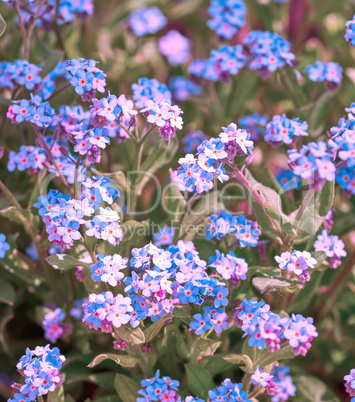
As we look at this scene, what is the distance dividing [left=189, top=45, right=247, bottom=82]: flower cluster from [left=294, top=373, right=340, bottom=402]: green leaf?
870 mm

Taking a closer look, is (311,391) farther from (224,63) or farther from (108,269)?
(224,63)

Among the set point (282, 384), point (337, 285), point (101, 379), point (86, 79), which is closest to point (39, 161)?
point (86, 79)

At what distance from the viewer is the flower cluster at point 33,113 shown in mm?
1206

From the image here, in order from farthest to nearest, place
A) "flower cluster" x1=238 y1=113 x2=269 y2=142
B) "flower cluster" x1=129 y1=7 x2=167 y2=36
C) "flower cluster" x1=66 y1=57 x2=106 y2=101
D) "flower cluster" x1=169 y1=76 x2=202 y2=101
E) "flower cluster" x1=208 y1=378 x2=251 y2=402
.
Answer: "flower cluster" x1=129 y1=7 x2=167 y2=36, "flower cluster" x1=169 y1=76 x2=202 y2=101, "flower cluster" x1=238 y1=113 x2=269 y2=142, "flower cluster" x1=66 y1=57 x2=106 y2=101, "flower cluster" x1=208 y1=378 x2=251 y2=402

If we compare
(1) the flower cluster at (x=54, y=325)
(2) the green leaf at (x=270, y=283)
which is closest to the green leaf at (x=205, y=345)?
(2) the green leaf at (x=270, y=283)

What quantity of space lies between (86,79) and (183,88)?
83 cm

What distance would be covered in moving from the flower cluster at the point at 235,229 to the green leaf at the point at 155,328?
23 centimetres

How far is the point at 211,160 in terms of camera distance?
3.54 ft

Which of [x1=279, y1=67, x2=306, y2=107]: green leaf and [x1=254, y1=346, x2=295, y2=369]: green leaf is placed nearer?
[x1=254, y1=346, x2=295, y2=369]: green leaf

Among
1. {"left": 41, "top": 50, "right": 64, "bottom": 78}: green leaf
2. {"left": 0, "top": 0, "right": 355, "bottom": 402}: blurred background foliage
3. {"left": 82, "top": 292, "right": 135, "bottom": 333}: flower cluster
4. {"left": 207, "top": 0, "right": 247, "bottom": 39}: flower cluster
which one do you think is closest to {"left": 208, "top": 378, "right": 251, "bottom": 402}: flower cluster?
{"left": 82, "top": 292, "right": 135, "bottom": 333}: flower cluster

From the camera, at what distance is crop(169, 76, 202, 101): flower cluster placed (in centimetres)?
194

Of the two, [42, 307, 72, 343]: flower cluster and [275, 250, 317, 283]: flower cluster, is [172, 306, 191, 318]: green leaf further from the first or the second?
[42, 307, 72, 343]: flower cluster

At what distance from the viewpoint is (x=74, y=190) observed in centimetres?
123

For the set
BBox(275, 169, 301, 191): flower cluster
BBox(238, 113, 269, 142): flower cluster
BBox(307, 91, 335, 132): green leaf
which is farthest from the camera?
BBox(238, 113, 269, 142): flower cluster
